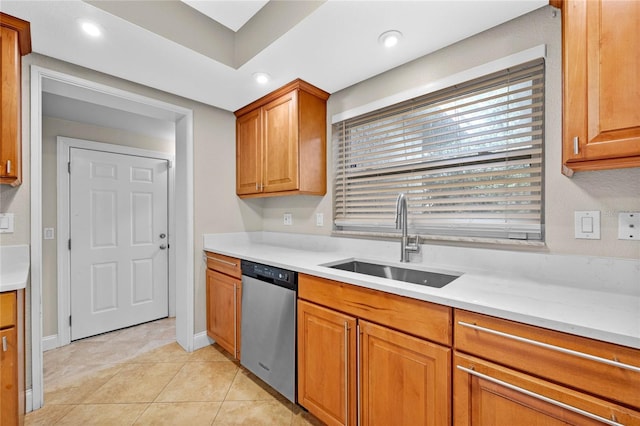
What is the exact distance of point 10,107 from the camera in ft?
4.80

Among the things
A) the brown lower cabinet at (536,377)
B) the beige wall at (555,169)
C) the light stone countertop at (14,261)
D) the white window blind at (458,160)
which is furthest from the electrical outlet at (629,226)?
the light stone countertop at (14,261)

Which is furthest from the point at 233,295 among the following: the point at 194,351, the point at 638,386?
the point at 638,386

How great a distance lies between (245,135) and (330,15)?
1.50 m

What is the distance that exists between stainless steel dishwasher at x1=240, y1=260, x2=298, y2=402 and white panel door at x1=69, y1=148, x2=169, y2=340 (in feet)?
5.81

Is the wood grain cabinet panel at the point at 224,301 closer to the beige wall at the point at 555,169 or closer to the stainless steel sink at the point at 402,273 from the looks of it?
the stainless steel sink at the point at 402,273

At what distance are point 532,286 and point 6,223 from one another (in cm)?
289

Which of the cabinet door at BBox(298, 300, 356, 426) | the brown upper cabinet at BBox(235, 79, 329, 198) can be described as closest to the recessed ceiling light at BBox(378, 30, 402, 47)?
the brown upper cabinet at BBox(235, 79, 329, 198)

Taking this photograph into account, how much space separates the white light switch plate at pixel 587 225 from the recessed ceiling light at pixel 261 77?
2017 millimetres

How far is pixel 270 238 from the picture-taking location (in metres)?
Result: 2.86

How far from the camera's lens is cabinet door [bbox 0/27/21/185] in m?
1.44

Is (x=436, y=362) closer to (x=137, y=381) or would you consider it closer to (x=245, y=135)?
(x=137, y=381)

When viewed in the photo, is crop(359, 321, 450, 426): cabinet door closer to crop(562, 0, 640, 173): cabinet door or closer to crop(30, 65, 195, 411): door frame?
crop(562, 0, 640, 173): cabinet door

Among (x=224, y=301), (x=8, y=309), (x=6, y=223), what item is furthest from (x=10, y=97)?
(x=224, y=301)

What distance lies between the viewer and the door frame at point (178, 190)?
5.68 ft
